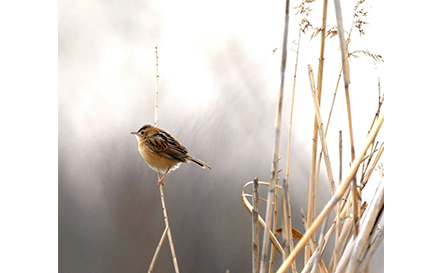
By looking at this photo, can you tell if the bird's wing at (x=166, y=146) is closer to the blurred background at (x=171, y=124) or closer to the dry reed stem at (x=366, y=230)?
the blurred background at (x=171, y=124)

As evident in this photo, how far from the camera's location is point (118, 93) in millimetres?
1477

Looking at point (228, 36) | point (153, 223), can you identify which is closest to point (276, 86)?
point (228, 36)

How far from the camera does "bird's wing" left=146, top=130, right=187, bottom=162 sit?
4.57ft

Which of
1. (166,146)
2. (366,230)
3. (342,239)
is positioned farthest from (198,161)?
(366,230)

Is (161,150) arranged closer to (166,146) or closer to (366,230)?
(166,146)

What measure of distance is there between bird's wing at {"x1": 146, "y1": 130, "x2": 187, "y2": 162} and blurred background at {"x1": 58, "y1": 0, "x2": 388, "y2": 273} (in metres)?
0.03

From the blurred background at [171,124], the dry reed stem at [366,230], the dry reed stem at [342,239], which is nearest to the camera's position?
the dry reed stem at [366,230]

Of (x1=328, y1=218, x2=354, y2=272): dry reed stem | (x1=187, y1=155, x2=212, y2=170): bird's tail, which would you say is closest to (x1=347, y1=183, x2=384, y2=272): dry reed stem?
(x1=328, y1=218, x2=354, y2=272): dry reed stem

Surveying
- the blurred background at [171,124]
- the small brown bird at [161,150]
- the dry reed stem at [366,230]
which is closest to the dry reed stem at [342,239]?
the dry reed stem at [366,230]

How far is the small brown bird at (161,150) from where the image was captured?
1396mm

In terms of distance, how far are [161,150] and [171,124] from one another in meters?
0.11

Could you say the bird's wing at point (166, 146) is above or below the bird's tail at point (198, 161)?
above

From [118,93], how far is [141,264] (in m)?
0.61
